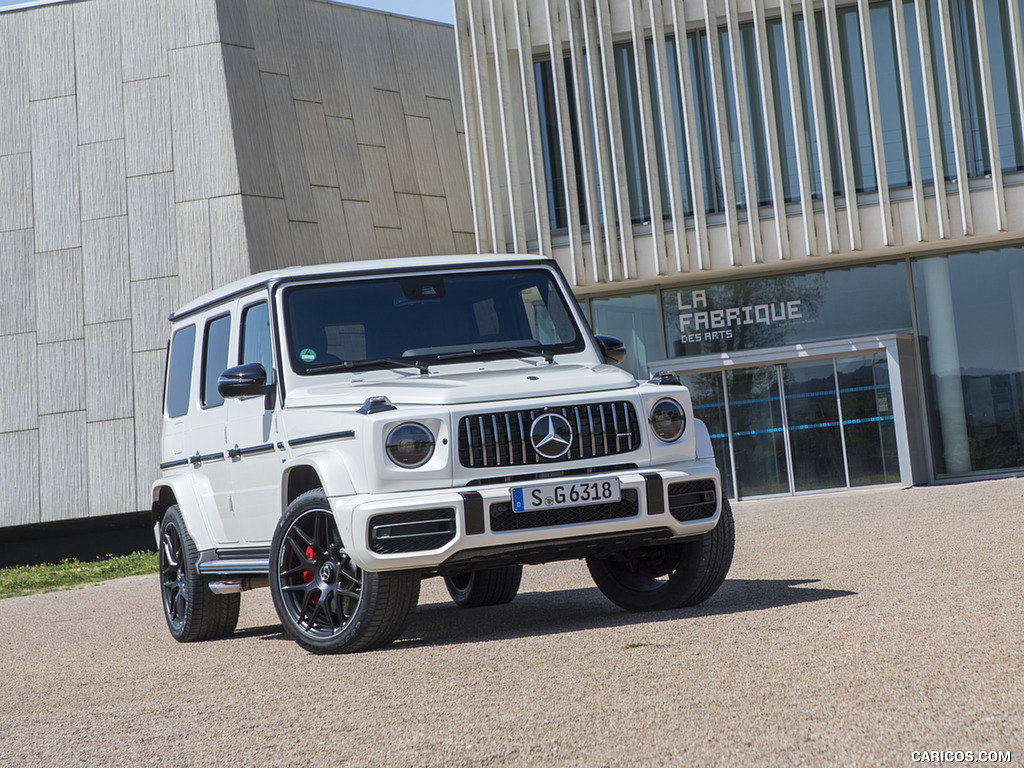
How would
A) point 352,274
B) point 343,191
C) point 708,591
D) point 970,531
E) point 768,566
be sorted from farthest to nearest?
point 343,191 < point 970,531 < point 768,566 < point 352,274 < point 708,591

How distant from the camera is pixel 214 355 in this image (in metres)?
7.86

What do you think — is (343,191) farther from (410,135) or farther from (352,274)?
(352,274)

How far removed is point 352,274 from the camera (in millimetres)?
7254

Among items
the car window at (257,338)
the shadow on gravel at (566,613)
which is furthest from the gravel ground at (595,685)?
the car window at (257,338)

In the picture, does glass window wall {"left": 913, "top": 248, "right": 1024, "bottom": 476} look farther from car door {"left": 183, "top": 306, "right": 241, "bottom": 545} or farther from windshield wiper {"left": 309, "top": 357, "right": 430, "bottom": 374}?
windshield wiper {"left": 309, "top": 357, "right": 430, "bottom": 374}

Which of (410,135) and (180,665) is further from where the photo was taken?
(410,135)

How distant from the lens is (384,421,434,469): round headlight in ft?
19.9

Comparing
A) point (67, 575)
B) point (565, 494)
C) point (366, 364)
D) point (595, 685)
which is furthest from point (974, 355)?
point (595, 685)

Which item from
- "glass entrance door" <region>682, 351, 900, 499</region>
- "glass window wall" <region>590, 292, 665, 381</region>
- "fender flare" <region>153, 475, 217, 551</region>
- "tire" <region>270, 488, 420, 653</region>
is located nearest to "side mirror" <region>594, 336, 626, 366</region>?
"tire" <region>270, 488, 420, 653</region>

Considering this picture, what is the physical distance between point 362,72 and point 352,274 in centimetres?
1690

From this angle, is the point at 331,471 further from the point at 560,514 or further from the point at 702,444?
the point at 702,444

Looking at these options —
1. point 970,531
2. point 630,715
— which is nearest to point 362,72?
point 970,531

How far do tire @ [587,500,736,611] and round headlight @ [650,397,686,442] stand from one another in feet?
1.46

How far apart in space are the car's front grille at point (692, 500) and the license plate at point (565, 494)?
31 centimetres
